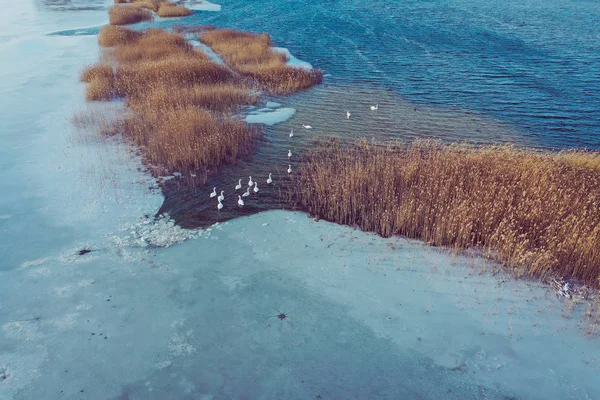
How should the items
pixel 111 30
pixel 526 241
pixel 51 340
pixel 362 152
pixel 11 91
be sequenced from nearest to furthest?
pixel 51 340, pixel 526 241, pixel 362 152, pixel 11 91, pixel 111 30

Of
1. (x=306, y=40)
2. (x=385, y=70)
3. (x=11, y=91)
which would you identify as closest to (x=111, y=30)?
(x=11, y=91)

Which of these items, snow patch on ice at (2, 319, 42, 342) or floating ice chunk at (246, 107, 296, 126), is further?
floating ice chunk at (246, 107, 296, 126)

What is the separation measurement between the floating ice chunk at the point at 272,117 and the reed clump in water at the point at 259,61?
2755 millimetres

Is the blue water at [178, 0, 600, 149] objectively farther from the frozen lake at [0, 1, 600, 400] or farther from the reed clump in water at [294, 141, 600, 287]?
the frozen lake at [0, 1, 600, 400]

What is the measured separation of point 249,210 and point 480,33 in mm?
28938

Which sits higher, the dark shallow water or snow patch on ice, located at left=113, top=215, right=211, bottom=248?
the dark shallow water

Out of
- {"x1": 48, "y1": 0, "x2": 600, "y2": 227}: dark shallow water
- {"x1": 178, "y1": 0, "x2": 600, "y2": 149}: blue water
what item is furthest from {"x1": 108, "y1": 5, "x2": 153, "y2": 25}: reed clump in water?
{"x1": 178, "y1": 0, "x2": 600, "y2": 149}: blue water

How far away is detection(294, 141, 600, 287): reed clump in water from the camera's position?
890 cm

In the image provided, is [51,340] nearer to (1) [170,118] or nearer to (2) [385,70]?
(1) [170,118]

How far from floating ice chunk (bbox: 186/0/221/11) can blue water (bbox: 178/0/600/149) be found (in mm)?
2407

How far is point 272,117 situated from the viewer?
18.3 meters

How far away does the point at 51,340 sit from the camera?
7340 mm

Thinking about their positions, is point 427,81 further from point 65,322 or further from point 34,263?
point 65,322

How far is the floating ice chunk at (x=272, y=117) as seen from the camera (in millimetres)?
17734
